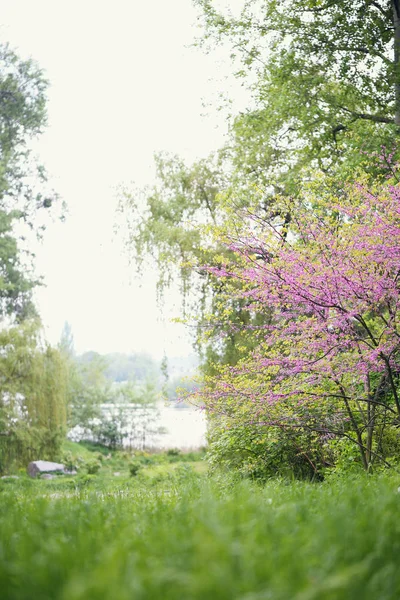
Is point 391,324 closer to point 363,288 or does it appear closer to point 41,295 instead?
point 363,288

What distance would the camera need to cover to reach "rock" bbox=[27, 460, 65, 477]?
1717 cm

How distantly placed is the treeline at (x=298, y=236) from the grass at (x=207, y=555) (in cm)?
278

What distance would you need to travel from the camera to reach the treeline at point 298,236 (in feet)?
18.1

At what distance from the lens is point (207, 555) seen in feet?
5.29

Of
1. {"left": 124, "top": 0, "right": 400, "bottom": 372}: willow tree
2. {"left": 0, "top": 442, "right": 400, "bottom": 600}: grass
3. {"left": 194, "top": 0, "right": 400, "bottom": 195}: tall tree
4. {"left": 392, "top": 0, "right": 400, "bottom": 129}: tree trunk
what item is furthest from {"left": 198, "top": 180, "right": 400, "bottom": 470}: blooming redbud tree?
{"left": 392, "top": 0, "right": 400, "bottom": 129}: tree trunk


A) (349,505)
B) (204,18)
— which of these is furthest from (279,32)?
(349,505)

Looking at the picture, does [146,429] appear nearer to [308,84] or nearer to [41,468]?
[41,468]

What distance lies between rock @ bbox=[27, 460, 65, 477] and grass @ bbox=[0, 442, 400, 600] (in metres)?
15.4

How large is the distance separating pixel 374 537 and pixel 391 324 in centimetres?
329

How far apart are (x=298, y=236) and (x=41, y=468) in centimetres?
1296

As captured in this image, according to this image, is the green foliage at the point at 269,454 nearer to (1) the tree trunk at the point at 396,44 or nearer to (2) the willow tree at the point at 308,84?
(2) the willow tree at the point at 308,84

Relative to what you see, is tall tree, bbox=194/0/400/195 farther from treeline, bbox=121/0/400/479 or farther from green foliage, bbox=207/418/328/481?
green foliage, bbox=207/418/328/481

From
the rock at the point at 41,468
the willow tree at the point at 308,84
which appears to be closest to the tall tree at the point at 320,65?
the willow tree at the point at 308,84

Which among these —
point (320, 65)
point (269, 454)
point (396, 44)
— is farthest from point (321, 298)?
point (396, 44)
